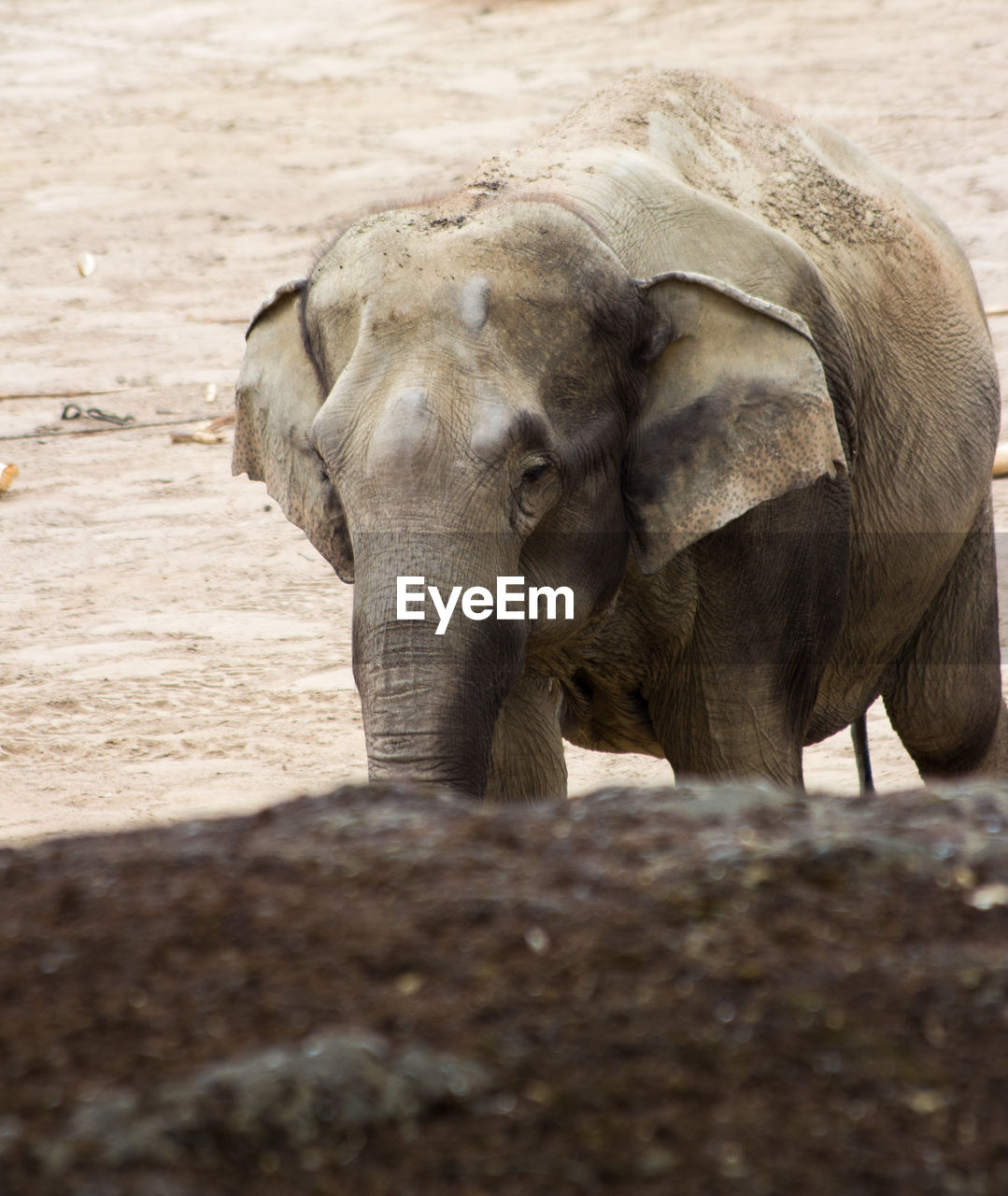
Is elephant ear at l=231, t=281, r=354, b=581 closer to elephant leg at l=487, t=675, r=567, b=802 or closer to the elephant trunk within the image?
the elephant trunk

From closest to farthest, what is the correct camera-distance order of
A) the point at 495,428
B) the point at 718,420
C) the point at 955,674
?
the point at 495,428 < the point at 718,420 < the point at 955,674

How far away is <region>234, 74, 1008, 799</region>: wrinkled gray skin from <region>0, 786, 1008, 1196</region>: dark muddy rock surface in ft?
4.64

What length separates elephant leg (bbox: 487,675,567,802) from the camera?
13.1 feet

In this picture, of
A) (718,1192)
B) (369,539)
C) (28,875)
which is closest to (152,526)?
(369,539)

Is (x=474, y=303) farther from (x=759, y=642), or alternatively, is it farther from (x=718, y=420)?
(x=759, y=642)

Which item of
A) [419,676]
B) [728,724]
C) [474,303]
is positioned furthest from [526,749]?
[474,303]

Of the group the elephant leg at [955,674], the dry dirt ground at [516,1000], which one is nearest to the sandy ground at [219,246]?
the elephant leg at [955,674]

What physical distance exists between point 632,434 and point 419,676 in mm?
778

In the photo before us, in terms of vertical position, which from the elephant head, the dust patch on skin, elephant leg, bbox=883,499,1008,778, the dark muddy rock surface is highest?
the dust patch on skin

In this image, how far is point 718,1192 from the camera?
4.27ft

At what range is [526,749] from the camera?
4012 mm

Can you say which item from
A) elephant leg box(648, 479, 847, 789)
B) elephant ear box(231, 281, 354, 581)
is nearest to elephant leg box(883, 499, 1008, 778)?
elephant leg box(648, 479, 847, 789)

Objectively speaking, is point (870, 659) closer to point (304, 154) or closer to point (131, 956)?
point (131, 956)

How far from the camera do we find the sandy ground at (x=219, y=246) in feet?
20.0
